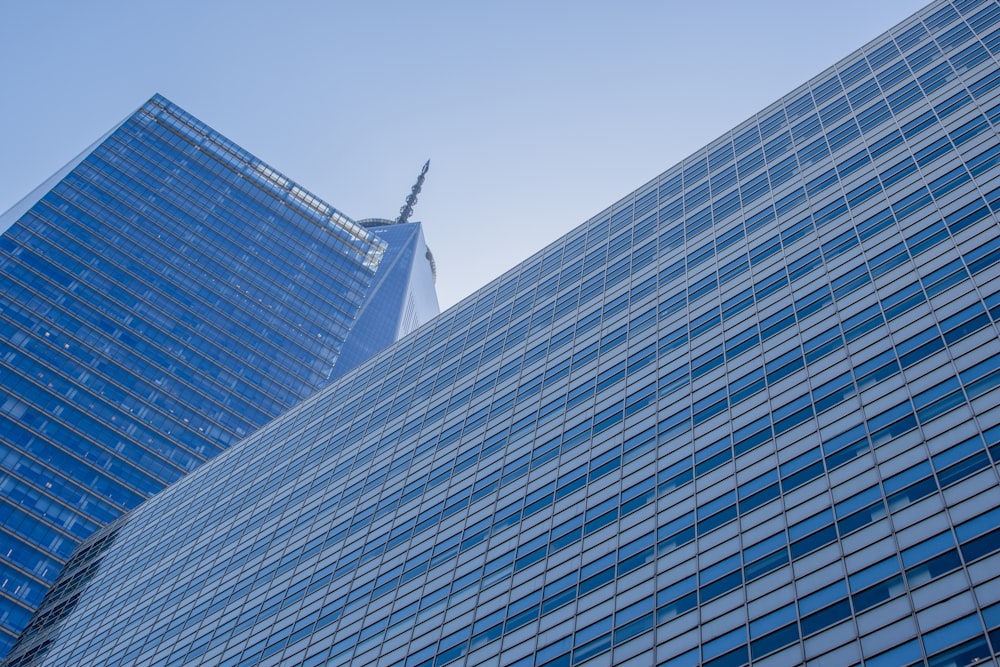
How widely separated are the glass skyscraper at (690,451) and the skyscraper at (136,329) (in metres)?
40.0

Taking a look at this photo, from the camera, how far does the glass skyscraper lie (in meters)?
37.8

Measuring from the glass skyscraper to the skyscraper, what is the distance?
39970 mm

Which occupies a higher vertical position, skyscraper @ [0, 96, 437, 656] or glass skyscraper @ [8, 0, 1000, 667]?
skyscraper @ [0, 96, 437, 656]

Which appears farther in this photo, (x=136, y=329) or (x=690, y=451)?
(x=136, y=329)

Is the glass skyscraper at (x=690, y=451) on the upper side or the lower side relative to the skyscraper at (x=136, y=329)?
lower

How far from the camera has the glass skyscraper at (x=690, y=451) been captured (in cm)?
3775

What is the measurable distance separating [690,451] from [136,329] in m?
124

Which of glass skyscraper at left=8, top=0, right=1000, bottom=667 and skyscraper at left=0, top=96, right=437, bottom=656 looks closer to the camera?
glass skyscraper at left=8, top=0, right=1000, bottom=667

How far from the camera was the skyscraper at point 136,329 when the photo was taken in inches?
5123

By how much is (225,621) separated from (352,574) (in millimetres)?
11945

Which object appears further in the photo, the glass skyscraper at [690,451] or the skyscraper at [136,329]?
the skyscraper at [136,329]

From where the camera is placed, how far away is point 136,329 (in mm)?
156125

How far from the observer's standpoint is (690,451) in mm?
49812

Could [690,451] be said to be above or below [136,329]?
below
